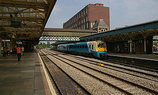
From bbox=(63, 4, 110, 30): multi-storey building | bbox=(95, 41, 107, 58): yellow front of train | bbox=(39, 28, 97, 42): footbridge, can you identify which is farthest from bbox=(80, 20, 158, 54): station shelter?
bbox=(63, 4, 110, 30): multi-storey building

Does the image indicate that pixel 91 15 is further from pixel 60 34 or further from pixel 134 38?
pixel 134 38

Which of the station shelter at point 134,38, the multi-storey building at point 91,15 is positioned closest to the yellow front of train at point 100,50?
the station shelter at point 134,38

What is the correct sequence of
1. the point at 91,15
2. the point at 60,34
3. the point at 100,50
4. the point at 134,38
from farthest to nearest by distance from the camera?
the point at 91,15 → the point at 60,34 → the point at 134,38 → the point at 100,50

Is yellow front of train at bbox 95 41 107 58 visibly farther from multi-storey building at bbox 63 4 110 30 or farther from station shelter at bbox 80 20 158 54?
multi-storey building at bbox 63 4 110 30

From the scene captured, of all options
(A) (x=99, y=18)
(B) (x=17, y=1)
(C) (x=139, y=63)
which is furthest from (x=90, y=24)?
(B) (x=17, y=1)

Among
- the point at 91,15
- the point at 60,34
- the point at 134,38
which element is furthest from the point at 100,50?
the point at 91,15

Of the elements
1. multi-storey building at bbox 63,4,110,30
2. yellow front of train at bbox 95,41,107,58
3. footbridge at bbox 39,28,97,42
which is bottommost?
yellow front of train at bbox 95,41,107,58

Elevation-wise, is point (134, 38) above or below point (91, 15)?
below

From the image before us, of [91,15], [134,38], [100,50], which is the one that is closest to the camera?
[100,50]

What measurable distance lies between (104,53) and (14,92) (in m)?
16.0

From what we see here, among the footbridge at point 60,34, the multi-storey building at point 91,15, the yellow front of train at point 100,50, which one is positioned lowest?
the yellow front of train at point 100,50

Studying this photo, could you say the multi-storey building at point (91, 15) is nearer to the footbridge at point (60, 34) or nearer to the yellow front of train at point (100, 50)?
the footbridge at point (60, 34)

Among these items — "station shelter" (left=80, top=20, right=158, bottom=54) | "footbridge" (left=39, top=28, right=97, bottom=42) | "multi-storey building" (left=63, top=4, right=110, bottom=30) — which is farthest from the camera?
"multi-storey building" (left=63, top=4, right=110, bottom=30)

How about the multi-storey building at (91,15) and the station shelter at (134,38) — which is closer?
the station shelter at (134,38)
